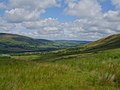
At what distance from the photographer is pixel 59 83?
12.6 metres

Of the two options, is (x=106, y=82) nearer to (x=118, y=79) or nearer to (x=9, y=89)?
(x=118, y=79)

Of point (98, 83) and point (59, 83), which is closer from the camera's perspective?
point (59, 83)

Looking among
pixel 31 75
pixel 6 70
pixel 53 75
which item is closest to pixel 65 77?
pixel 53 75

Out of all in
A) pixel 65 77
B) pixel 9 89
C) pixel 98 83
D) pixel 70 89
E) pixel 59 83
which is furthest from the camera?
pixel 65 77

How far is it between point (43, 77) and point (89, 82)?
6.53 feet

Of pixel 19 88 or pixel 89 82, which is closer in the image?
pixel 19 88

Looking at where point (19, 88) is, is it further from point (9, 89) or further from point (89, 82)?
point (89, 82)

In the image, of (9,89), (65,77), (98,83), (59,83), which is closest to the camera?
(9,89)

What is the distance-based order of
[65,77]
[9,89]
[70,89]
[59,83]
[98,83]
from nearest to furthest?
[9,89], [70,89], [59,83], [98,83], [65,77]

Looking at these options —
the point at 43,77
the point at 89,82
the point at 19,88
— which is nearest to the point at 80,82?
the point at 89,82

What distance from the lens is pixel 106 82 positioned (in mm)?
13344

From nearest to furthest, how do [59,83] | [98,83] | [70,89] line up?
[70,89], [59,83], [98,83]

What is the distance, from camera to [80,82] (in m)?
13.4

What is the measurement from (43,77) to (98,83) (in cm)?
236
